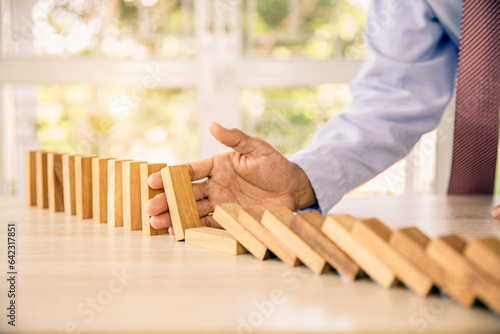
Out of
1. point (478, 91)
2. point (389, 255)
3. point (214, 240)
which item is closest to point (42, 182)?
point (214, 240)

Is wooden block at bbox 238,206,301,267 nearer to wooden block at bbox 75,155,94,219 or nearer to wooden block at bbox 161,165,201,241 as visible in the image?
wooden block at bbox 161,165,201,241

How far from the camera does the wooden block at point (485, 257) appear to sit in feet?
1.60

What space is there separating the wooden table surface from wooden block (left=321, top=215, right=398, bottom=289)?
15 mm

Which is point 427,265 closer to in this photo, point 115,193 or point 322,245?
point 322,245

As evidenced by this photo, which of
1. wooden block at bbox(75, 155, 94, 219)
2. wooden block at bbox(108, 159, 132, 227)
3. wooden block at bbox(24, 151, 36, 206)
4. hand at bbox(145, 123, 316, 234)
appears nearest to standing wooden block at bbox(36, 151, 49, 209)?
wooden block at bbox(24, 151, 36, 206)

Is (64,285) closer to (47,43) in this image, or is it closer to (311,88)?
(311,88)

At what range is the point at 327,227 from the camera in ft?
2.04

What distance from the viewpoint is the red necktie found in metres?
1.18

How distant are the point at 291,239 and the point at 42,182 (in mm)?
762

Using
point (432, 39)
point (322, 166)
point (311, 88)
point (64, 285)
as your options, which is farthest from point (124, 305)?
point (311, 88)

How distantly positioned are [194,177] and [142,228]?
0.47ft

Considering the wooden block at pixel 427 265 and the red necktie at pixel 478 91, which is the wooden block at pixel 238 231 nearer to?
the wooden block at pixel 427 265

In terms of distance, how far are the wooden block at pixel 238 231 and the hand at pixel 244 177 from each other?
16cm

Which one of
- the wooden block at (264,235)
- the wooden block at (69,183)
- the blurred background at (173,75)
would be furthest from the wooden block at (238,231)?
the blurred background at (173,75)
